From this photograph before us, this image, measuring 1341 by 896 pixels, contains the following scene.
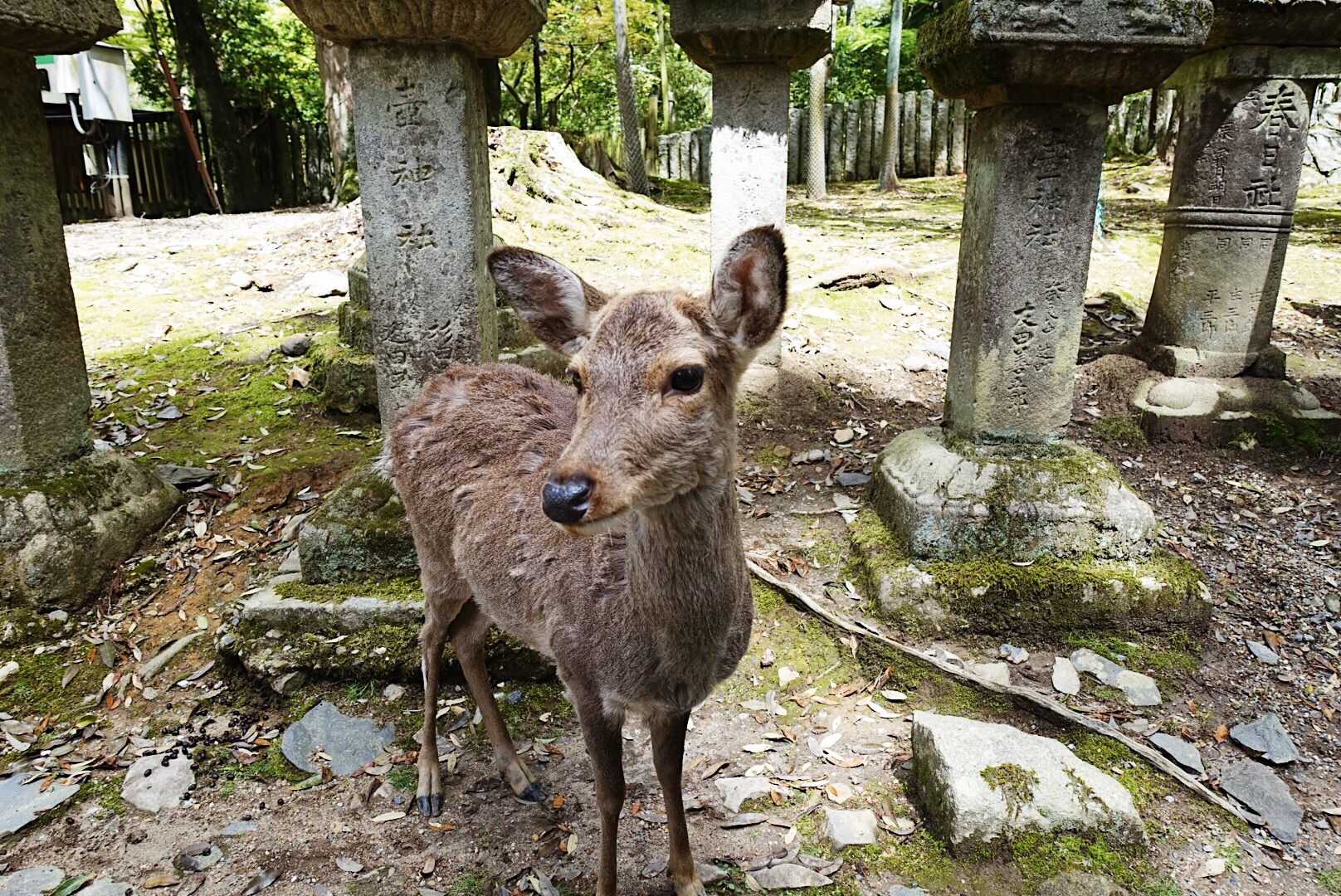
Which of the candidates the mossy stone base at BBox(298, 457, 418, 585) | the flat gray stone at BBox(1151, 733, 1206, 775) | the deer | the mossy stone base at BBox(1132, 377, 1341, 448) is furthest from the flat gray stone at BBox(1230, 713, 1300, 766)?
the mossy stone base at BBox(298, 457, 418, 585)

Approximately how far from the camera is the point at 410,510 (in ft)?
10.5

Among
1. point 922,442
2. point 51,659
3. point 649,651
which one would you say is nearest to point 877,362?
point 922,442

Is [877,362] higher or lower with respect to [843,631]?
higher

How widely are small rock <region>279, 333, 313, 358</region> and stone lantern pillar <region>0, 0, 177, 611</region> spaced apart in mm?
2545

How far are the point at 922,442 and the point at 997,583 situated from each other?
2.85ft

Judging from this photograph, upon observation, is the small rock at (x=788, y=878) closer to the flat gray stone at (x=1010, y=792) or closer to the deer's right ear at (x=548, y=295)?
the flat gray stone at (x=1010, y=792)

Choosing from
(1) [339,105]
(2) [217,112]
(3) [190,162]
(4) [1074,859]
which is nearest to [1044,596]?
(4) [1074,859]

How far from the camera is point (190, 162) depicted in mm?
15688

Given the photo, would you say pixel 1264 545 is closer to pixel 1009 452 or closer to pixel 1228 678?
pixel 1228 678

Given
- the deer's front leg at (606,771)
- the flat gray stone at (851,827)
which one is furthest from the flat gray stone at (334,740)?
the flat gray stone at (851,827)

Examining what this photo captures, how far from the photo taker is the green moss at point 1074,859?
2.70 meters

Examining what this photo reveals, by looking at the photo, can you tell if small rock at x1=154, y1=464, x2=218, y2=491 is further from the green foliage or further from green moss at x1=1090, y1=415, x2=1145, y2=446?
the green foliage

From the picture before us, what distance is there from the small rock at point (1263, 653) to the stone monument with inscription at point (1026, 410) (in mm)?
261

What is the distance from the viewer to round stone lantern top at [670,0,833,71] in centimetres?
562
